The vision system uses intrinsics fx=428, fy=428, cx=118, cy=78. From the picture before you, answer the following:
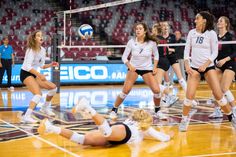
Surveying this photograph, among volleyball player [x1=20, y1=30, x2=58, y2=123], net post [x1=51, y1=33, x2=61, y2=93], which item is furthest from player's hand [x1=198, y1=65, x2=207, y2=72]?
net post [x1=51, y1=33, x2=61, y2=93]

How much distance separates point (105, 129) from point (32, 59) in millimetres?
3034

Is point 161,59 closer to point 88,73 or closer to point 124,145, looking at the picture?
point 124,145

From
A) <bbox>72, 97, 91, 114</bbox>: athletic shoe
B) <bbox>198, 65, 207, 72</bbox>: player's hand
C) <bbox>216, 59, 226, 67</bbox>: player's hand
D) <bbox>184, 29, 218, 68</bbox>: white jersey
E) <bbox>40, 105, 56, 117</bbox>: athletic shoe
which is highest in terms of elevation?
<bbox>184, 29, 218, 68</bbox>: white jersey

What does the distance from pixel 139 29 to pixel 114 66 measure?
937cm

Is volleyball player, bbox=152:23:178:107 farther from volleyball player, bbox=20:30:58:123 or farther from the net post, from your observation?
the net post

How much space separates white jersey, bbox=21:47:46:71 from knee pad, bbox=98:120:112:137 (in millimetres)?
2853

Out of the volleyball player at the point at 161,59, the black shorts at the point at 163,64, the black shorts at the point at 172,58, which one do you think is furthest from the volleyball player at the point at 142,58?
the black shorts at the point at 172,58

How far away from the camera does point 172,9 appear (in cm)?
2597

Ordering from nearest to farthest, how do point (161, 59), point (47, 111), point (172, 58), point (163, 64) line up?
point (47, 111) < point (163, 64) < point (161, 59) < point (172, 58)

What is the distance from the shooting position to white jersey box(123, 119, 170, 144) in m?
5.47

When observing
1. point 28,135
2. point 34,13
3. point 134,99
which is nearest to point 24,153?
point 28,135

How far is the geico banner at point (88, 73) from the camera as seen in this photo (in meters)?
15.6

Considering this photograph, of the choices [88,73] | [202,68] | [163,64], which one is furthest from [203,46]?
[88,73]

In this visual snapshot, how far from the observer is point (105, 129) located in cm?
505
